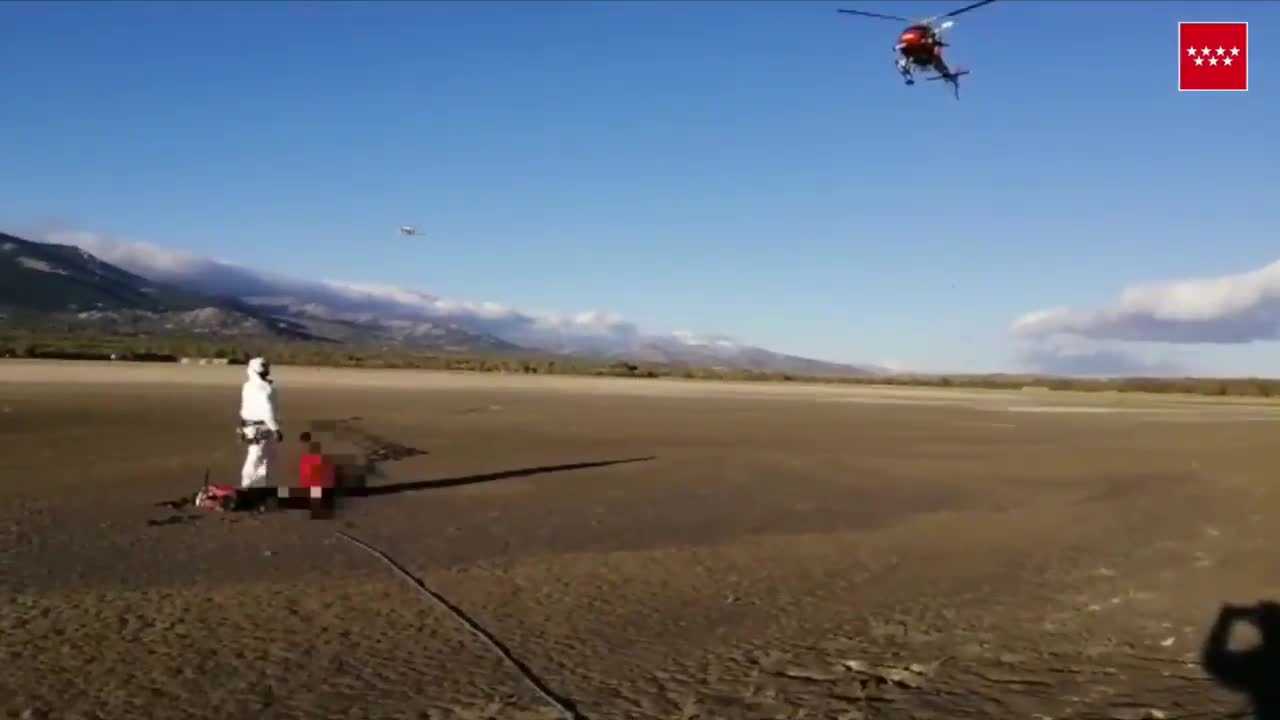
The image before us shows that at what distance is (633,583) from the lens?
1025 centimetres

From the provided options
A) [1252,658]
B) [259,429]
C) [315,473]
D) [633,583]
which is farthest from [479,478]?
[1252,658]

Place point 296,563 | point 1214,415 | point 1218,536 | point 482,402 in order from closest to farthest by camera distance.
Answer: point 296,563 < point 1218,536 < point 482,402 < point 1214,415

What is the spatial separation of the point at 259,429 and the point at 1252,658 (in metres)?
10.7

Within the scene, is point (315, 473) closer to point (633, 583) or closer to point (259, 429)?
point (259, 429)

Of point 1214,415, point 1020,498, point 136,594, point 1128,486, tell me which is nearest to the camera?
point 136,594

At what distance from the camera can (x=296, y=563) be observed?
10578mm

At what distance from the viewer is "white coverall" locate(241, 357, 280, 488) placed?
13.7m

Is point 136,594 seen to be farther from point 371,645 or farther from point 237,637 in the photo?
point 371,645

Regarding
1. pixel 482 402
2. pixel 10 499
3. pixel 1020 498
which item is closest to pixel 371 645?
pixel 10 499

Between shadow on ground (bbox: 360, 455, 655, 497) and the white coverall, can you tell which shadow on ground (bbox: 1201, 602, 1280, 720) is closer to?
the white coverall

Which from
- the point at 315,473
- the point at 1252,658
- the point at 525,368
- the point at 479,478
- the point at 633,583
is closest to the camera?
the point at 1252,658

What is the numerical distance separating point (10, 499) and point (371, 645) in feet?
29.3

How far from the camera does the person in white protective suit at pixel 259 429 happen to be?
13664 mm

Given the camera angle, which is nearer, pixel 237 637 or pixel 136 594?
pixel 237 637
